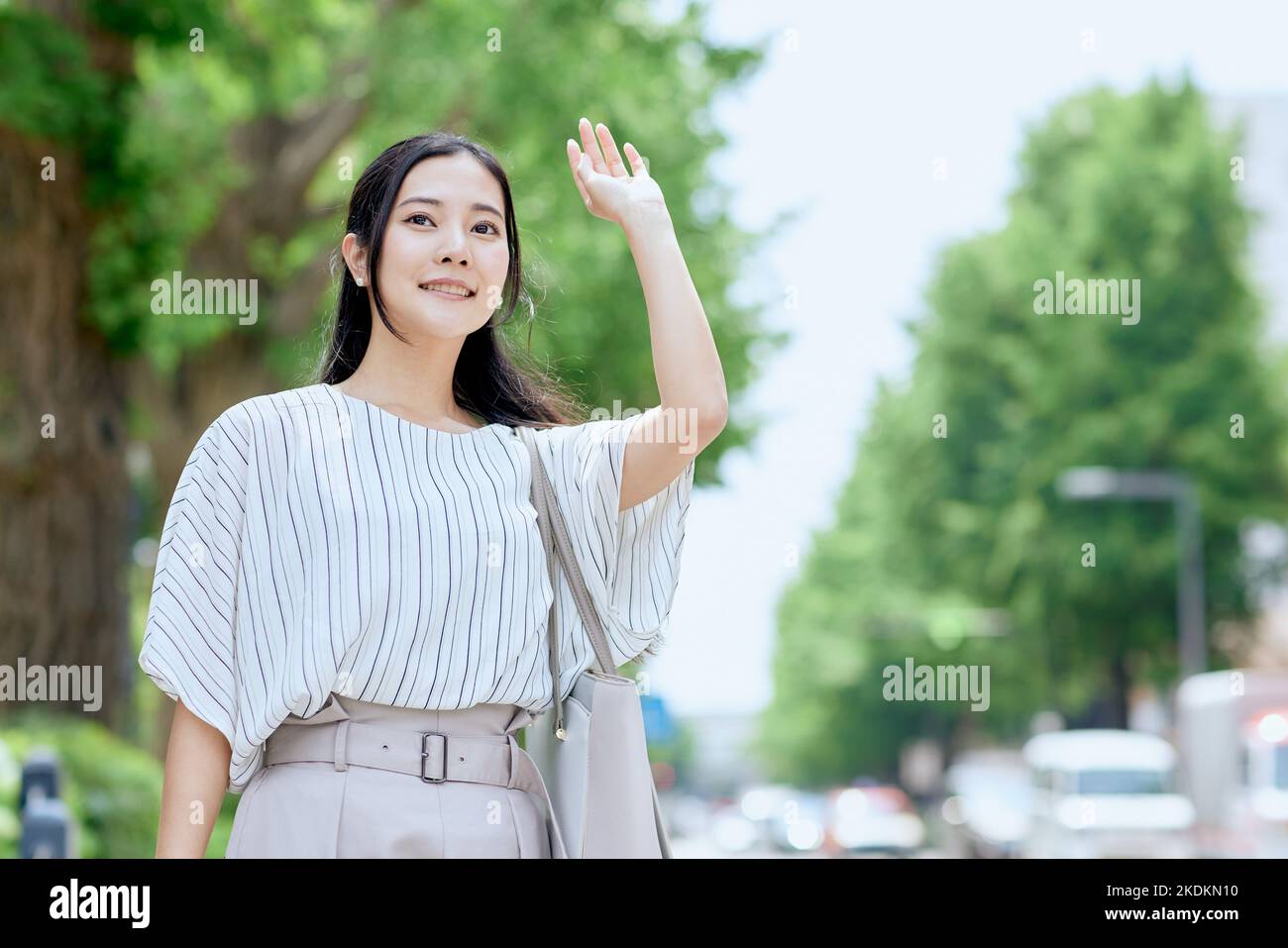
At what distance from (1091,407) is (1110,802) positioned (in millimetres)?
8452

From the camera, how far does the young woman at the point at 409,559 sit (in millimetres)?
2246

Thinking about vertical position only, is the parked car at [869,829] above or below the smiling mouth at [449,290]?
below

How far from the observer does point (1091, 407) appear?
27828mm

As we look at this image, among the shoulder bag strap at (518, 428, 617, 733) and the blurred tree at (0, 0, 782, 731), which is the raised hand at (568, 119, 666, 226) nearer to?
Result: the shoulder bag strap at (518, 428, 617, 733)

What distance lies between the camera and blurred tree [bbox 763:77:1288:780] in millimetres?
27469

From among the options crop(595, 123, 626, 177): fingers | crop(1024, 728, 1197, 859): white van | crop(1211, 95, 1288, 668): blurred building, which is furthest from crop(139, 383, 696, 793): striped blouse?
crop(1211, 95, 1288, 668): blurred building

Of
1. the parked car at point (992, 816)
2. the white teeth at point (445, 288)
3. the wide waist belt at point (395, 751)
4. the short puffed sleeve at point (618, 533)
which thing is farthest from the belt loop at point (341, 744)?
the parked car at point (992, 816)

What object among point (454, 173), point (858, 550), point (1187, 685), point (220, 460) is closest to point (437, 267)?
point (454, 173)

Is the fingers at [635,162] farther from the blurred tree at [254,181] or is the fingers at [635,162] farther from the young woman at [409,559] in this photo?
the blurred tree at [254,181]

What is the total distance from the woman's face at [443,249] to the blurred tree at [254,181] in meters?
7.49

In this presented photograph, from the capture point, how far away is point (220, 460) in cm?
235

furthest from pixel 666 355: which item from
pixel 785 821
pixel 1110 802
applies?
pixel 785 821

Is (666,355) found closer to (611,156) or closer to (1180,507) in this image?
(611,156)

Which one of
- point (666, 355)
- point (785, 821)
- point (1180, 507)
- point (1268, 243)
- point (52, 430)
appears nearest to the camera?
point (666, 355)
